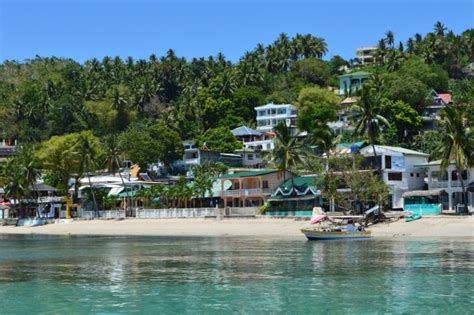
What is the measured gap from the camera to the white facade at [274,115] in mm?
135750

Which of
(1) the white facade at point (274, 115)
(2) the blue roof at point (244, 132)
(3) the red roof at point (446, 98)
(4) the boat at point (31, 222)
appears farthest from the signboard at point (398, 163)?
(1) the white facade at point (274, 115)

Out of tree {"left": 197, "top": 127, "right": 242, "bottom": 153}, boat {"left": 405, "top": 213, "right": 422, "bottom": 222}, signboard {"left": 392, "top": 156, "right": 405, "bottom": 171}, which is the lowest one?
boat {"left": 405, "top": 213, "right": 422, "bottom": 222}

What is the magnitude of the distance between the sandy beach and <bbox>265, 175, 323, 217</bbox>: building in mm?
4233

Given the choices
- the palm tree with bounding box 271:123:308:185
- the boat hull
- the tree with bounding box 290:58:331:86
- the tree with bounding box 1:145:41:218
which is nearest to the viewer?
the boat hull

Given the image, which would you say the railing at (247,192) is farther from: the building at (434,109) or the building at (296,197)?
the building at (434,109)

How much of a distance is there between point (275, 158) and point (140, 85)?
7441 cm

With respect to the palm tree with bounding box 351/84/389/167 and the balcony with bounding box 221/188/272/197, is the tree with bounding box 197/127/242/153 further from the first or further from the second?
the palm tree with bounding box 351/84/389/167

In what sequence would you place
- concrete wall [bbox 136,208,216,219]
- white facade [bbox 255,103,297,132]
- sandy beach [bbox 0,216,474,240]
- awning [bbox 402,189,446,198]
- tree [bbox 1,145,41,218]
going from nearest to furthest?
sandy beach [bbox 0,216,474,240], awning [bbox 402,189,446,198], concrete wall [bbox 136,208,216,219], tree [bbox 1,145,41,218], white facade [bbox 255,103,297,132]

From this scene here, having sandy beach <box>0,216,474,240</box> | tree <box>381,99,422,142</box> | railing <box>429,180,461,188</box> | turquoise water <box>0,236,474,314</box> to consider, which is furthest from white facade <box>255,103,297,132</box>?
turquoise water <box>0,236,474,314</box>

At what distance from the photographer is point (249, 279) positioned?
36.7 metres

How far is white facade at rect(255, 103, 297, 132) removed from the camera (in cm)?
13575

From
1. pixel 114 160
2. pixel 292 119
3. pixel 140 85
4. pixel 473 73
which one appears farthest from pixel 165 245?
pixel 473 73

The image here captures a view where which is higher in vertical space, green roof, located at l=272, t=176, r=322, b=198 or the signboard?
the signboard

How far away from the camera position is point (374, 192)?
2864 inches
